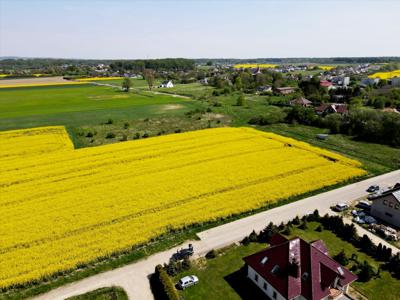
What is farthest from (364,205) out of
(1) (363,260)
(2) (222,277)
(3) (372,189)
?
(2) (222,277)

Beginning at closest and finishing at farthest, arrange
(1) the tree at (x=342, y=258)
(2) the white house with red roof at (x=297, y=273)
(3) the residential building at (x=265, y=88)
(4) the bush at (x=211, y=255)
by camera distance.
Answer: (2) the white house with red roof at (x=297, y=273)
(1) the tree at (x=342, y=258)
(4) the bush at (x=211, y=255)
(3) the residential building at (x=265, y=88)

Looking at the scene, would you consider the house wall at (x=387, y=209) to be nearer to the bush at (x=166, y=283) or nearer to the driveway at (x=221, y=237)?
the driveway at (x=221, y=237)

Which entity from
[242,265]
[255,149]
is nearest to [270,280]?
[242,265]

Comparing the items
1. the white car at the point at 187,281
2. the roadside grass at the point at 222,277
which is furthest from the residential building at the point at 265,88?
the white car at the point at 187,281

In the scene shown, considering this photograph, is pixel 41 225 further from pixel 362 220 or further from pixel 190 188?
pixel 362 220

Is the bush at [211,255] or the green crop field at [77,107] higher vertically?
the green crop field at [77,107]

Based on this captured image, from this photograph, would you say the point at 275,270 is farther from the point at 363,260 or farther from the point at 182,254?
the point at 363,260
